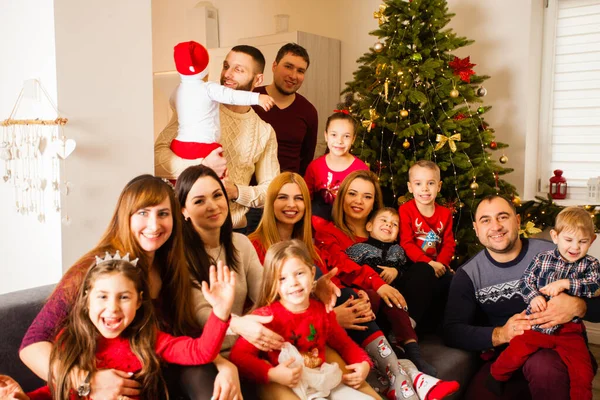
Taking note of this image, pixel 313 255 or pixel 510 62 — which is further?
pixel 510 62

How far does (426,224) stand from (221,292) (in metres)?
1.87

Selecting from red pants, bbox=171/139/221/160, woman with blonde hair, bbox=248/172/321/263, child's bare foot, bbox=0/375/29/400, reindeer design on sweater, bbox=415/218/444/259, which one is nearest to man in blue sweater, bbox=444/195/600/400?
reindeer design on sweater, bbox=415/218/444/259

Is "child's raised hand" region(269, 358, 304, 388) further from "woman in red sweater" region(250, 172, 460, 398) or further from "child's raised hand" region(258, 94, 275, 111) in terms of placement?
"child's raised hand" region(258, 94, 275, 111)

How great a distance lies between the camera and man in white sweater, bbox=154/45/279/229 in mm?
2918

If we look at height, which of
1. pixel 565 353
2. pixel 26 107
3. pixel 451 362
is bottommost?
pixel 451 362

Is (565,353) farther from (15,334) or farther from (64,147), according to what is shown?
(64,147)

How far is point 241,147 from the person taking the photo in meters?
3.09

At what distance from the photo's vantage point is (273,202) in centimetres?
270

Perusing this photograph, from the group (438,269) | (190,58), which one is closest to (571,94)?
(438,269)

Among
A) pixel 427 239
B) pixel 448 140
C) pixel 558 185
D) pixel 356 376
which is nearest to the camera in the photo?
pixel 356 376

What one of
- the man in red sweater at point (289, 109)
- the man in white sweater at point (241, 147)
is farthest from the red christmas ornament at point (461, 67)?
the man in white sweater at point (241, 147)

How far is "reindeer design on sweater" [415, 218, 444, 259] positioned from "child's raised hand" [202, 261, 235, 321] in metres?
1.79

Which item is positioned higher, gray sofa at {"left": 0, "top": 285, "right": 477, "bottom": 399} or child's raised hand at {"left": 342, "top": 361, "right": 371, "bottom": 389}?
gray sofa at {"left": 0, "top": 285, "right": 477, "bottom": 399}

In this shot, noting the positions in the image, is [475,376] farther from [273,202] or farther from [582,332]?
[273,202]
